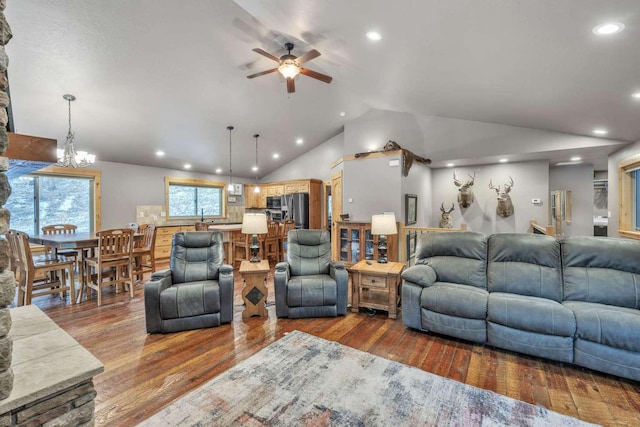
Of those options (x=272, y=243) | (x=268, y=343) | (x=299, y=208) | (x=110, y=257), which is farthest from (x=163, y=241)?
(x=268, y=343)

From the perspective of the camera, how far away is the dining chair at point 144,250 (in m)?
4.54

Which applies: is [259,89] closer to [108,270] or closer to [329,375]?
[108,270]

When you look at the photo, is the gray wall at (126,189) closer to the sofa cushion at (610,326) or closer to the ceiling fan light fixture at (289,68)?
the ceiling fan light fixture at (289,68)

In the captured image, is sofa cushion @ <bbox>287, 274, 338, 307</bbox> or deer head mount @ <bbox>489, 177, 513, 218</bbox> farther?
deer head mount @ <bbox>489, 177, 513, 218</bbox>

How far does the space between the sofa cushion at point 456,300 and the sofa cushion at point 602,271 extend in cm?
81

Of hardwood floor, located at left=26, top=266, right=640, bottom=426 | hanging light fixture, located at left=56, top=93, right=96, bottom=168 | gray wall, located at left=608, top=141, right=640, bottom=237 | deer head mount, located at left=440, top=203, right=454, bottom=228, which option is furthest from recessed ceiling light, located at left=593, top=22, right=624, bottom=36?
hanging light fixture, located at left=56, top=93, right=96, bottom=168

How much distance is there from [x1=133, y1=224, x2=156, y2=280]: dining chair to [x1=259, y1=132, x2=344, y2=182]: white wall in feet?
14.6

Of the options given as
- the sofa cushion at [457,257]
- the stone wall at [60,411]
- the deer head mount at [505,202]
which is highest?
the deer head mount at [505,202]

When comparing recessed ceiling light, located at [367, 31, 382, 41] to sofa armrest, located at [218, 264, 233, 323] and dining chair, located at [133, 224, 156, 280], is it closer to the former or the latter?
sofa armrest, located at [218, 264, 233, 323]

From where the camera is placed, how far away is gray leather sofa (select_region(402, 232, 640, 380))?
2244 millimetres

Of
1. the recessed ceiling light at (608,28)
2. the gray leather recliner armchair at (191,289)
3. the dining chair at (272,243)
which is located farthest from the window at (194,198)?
the recessed ceiling light at (608,28)

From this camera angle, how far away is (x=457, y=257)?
10.8ft

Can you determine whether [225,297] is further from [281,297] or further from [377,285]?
[377,285]

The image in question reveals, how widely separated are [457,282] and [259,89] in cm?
429
